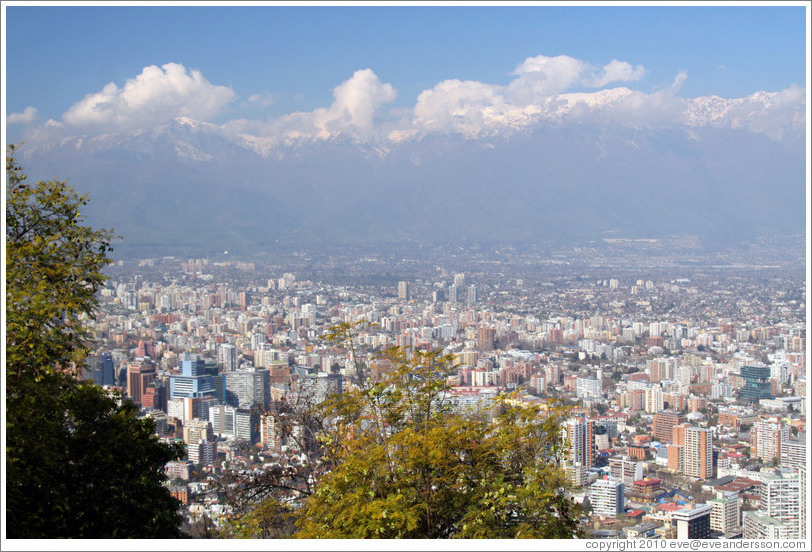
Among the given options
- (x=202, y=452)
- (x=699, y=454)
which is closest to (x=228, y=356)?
(x=202, y=452)

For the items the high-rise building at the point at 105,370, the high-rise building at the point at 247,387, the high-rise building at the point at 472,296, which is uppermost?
the high-rise building at the point at 472,296

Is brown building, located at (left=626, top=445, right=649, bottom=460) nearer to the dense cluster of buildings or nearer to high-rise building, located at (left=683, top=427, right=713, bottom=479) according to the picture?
the dense cluster of buildings

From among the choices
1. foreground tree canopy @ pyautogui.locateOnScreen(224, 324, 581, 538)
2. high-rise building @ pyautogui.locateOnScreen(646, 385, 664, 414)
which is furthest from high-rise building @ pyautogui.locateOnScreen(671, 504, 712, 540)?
high-rise building @ pyautogui.locateOnScreen(646, 385, 664, 414)

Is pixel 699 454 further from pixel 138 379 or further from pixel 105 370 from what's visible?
pixel 105 370

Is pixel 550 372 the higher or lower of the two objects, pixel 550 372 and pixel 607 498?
the higher

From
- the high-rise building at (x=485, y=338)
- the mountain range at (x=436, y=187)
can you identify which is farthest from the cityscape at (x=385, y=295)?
the mountain range at (x=436, y=187)

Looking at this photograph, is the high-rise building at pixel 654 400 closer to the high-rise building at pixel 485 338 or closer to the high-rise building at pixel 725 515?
the high-rise building at pixel 485 338

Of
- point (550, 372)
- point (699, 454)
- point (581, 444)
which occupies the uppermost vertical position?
point (581, 444)

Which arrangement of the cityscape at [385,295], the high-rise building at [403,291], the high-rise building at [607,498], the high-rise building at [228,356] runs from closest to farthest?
the cityscape at [385,295], the high-rise building at [607,498], the high-rise building at [228,356], the high-rise building at [403,291]
